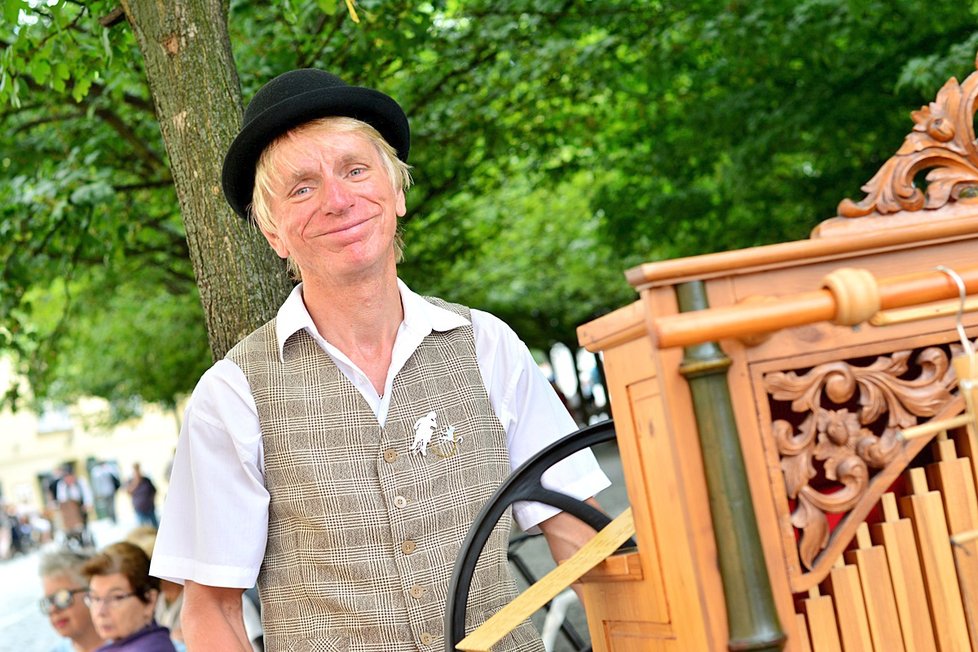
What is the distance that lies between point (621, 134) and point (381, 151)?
804 cm

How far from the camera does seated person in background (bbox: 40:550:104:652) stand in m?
5.24

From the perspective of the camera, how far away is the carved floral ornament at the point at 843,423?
4.90ft

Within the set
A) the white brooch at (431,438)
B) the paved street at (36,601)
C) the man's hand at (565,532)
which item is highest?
the white brooch at (431,438)

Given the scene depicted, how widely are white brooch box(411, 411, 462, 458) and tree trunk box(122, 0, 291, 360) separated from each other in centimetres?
98

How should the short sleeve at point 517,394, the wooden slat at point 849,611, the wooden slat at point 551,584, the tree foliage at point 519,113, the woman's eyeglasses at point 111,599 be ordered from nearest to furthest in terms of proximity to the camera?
1. the wooden slat at point 849,611
2. the wooden slat at point 551,584
3. the short sleeve at point 517,394
4. the woman's eyeglasses at point 111,599
5. the tree foliage at point 519,113

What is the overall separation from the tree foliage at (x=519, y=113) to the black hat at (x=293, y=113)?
4.30ft

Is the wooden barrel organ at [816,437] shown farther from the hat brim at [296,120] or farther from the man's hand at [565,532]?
the hat brim at [296,120]

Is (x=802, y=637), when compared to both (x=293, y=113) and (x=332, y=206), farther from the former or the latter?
(x=293, y=113)

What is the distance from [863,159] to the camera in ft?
29.3

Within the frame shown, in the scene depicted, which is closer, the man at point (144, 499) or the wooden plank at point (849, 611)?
the wooden plank at point (849, 611)

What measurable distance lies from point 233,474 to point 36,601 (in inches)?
679

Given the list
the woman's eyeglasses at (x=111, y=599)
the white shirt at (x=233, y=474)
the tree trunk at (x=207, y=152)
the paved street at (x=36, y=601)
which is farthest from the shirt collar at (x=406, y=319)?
the woman's eyeglasses at (x=111, y=599)

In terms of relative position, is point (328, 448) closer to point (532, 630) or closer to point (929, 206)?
point (532, 630)

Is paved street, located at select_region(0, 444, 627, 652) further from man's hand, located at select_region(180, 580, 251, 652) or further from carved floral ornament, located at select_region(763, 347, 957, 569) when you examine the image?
carved floral ornament, located at select_region(763, 347, 957, 569)
